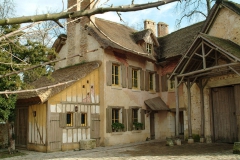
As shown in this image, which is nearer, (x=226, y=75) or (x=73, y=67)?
(x=226, y=75)

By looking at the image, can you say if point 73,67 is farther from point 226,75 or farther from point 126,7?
point 126,7

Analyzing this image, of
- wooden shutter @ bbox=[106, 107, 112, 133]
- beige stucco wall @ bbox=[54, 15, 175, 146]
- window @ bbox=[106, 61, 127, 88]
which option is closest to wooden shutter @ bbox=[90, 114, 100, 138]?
beige stucco wall @ bbox=[54, 15, 175, 146]

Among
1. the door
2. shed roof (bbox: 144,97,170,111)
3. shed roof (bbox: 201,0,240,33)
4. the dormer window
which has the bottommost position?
the door

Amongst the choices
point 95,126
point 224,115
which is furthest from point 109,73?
point 224,115

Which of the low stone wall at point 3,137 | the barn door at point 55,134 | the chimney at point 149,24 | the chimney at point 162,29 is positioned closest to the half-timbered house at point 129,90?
the barn door at point 55,134

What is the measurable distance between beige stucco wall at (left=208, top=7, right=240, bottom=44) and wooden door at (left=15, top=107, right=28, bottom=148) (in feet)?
34.4

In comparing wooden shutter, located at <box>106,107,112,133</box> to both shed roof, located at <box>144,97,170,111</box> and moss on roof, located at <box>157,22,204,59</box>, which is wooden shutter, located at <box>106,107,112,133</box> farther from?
moss on roof, located at <box>157,22,204,59</box>

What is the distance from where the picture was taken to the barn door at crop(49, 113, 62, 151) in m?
12.4

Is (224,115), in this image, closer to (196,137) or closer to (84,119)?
(196,137)

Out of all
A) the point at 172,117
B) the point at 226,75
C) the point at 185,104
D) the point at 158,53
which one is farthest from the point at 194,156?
the point at 158,53

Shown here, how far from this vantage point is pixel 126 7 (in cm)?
161

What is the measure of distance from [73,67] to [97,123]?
3636 millimetres

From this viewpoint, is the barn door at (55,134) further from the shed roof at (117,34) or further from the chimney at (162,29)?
the chimney at (162,29)

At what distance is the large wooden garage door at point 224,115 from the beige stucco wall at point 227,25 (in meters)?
2.55
